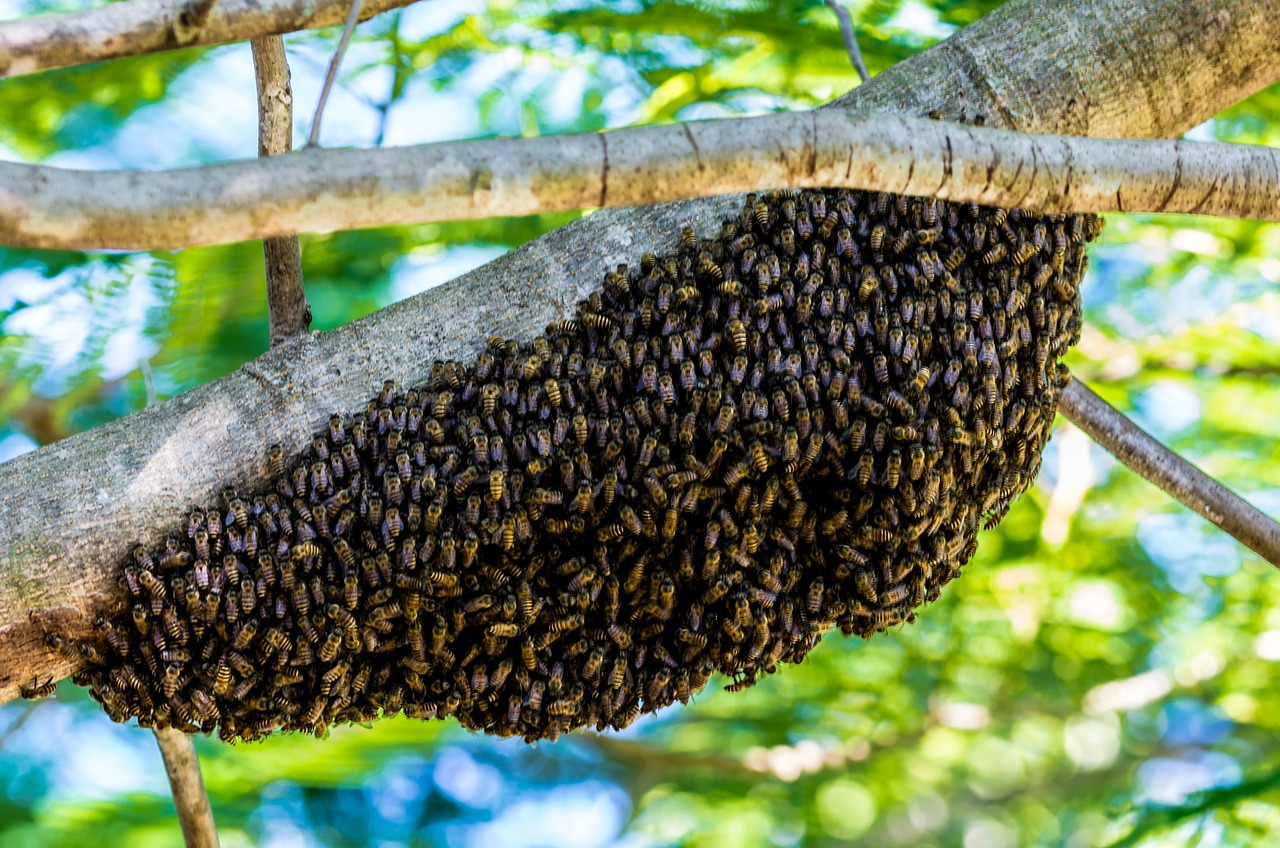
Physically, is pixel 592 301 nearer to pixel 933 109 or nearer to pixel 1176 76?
pixel 933 109

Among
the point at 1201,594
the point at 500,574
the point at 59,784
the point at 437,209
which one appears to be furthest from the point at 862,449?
the point at 59,784

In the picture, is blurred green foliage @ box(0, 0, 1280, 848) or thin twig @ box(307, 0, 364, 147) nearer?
thin twig @ box(307, 0, 364, 147)

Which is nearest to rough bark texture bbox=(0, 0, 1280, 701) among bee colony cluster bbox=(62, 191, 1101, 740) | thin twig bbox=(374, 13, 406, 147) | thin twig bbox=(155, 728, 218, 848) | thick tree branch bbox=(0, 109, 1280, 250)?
bee colony cluster bbox=(62, 191, 1101, 740)

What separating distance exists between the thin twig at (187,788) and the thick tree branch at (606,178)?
3002 millimetres

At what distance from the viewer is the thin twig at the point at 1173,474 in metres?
4.16

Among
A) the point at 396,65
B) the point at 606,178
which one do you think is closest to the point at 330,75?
the point at 606,178

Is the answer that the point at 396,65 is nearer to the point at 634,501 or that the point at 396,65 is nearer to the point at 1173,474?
the point at 634,501

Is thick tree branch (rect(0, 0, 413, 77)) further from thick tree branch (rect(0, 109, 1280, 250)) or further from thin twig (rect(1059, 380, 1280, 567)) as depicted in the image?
thin twig (rect(1059, 380, 1280, 567))

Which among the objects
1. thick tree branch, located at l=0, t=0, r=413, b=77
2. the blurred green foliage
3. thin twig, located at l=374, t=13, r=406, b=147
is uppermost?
thick tree branch, located at l=0, t=0, r=413, b=77

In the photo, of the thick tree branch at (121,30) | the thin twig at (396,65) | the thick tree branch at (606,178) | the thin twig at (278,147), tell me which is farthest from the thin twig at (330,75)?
the thin twig at (396,65)

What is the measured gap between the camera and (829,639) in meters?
9.28

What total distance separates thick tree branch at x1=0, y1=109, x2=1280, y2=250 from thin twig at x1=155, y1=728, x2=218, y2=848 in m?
3.00

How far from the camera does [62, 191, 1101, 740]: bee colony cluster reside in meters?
3.35

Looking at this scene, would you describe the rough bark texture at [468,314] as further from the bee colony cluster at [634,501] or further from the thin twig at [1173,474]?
the thin twig at [1173,474]
